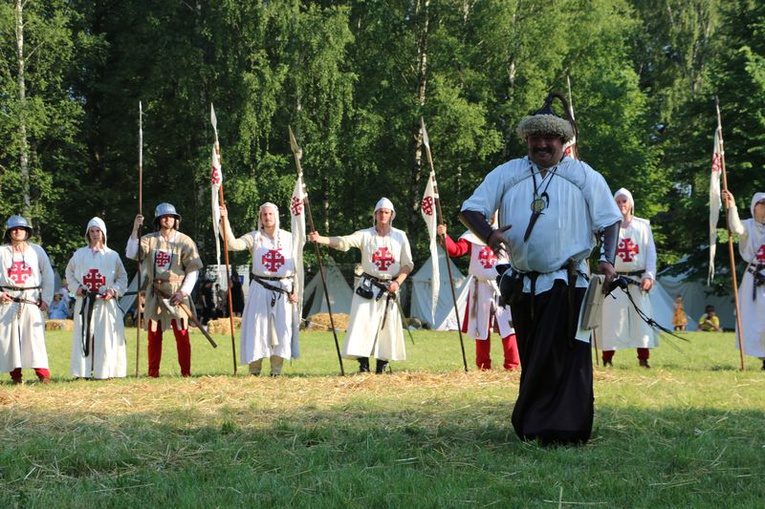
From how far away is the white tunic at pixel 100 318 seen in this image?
1146 cm

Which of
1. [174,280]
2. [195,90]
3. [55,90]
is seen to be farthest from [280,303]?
[55,90]

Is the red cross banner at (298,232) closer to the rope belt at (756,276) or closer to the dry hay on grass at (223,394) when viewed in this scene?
the dry hay on grass at (223,394)

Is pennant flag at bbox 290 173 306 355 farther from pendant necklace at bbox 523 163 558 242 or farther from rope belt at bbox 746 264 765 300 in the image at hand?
pendant necklace at bbox 523 163 558 242

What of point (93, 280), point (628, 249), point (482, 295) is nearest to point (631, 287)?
point (628, 249)

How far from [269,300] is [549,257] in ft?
18.3

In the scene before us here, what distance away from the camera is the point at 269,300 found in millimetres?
11406

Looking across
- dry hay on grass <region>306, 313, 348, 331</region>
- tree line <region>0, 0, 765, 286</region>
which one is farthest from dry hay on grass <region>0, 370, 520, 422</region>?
tree line <region>0, 0, 765, 286</region>

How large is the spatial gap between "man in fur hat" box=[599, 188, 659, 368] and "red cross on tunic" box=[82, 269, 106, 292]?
584 cm

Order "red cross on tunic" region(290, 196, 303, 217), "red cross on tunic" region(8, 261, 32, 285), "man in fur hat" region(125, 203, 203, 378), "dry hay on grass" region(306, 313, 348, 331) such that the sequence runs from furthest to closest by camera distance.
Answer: "dry hay on grass" region(306, 313, 348, 331) → "red cross on tunic" region(290, 196, 303, 217) → "man in fur hat" region(125, 203, 203, 378) → "red cross on tunic" region(8, 261, 32, 285)

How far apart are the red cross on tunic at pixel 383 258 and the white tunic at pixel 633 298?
2.65 metres

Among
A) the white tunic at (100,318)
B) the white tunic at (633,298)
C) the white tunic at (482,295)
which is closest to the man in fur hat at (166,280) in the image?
the white tunic at (100,318)

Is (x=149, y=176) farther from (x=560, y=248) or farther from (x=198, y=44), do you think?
(x=560, y=248)

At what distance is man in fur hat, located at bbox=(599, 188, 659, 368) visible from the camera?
38.6 ft

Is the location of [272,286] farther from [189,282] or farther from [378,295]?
[378,295]
